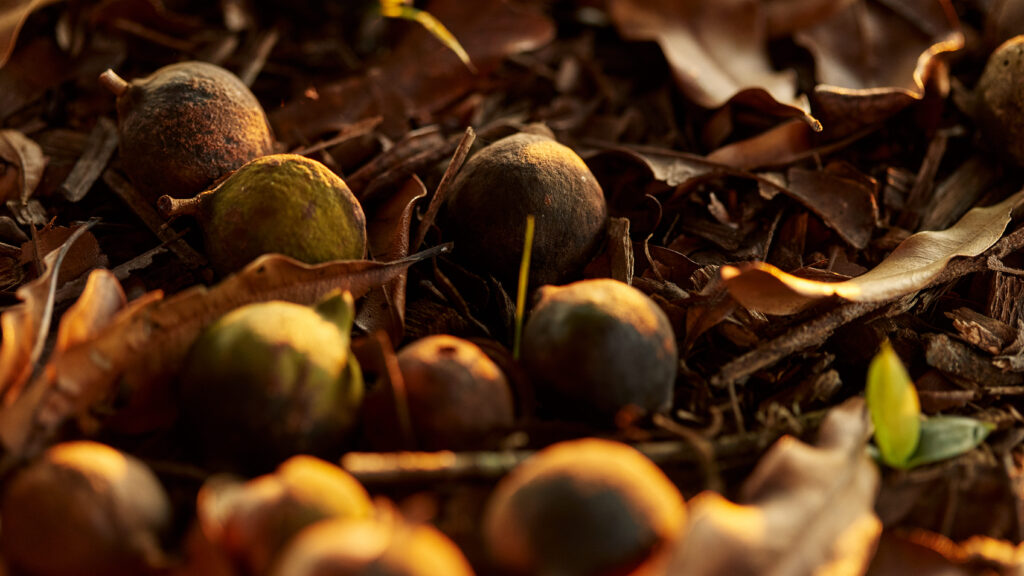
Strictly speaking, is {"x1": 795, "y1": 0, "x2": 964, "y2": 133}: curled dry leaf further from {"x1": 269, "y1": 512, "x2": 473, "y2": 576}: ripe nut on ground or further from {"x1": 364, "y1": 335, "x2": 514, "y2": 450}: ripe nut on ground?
{"x1": 269, "y1": 512, "x2": 473, "y2": 576}: ripe nut on ground

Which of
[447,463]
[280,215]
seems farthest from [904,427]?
[280,215]

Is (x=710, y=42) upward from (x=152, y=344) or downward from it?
upward

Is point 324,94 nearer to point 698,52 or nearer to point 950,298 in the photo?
point 698,52

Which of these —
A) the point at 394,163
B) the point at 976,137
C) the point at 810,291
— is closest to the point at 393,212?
the point at 394,163

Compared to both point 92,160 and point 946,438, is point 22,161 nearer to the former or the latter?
point 92,160

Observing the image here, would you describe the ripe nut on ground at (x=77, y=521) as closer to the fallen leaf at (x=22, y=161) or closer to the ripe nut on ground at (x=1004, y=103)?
the fallen leaf at (x=22, y=161)

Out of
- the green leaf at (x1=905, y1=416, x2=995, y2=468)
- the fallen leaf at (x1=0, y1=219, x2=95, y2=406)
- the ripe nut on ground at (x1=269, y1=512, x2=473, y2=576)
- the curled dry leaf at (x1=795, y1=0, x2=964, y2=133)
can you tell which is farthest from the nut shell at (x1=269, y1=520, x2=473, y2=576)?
the curled dry leaf at (x1=795, y1=0, x2=964, y2=133)
